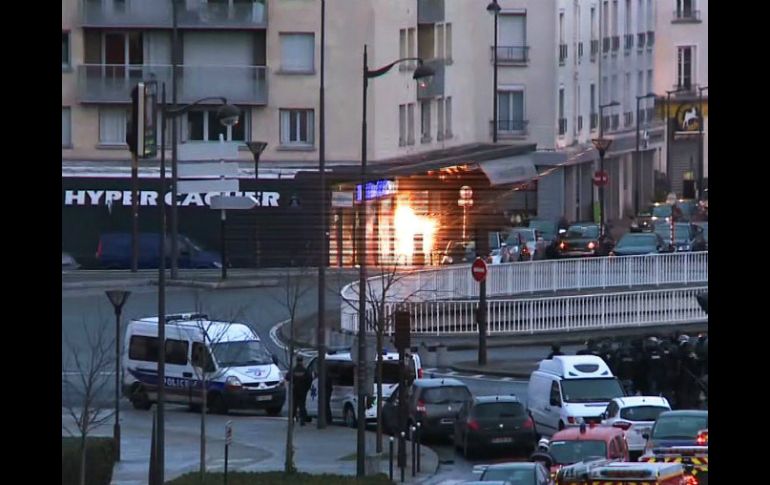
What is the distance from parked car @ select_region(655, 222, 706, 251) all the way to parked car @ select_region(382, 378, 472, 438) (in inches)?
57.0

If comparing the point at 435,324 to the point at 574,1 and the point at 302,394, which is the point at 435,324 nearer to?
the point at 302,394

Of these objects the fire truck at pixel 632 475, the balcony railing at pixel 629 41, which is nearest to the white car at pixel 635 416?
the fire truck at pixel 632 475

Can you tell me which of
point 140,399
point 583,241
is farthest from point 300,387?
point 583,241

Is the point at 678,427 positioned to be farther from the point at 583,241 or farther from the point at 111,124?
the point at 111,124

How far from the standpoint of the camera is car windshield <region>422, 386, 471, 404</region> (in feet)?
21.3

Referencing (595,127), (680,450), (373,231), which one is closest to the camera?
(373,231)

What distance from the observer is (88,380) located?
17.5 feet

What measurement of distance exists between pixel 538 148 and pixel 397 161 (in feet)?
2.01

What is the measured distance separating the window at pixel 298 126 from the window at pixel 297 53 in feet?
0.46

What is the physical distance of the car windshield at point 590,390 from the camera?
21.9 ft

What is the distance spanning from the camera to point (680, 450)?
184 inches
